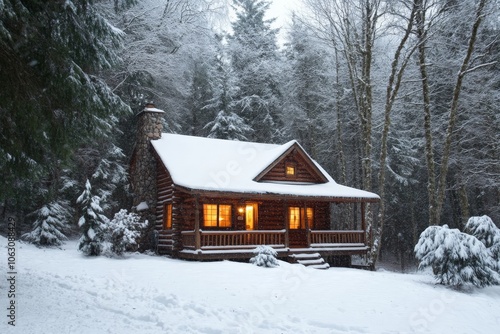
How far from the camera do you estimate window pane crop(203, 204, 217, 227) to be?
64.9 ft

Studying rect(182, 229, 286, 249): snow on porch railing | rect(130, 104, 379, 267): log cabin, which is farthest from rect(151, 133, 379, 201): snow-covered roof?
rect(182, 229, 286, 249): snow on porch railing

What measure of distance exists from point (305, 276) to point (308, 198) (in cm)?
603

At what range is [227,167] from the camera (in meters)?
20.6

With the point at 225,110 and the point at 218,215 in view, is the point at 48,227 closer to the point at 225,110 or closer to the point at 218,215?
the point at 218,215

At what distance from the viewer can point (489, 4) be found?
1761cm

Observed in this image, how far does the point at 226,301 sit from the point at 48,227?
47.6 feet

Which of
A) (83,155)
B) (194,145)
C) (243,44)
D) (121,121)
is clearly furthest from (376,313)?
(243,44)

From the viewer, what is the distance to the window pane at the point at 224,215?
20125 mm

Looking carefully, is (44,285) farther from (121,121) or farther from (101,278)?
(121,121)

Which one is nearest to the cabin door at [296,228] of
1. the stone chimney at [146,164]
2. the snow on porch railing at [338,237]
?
the snow on porch railing at [338,237]

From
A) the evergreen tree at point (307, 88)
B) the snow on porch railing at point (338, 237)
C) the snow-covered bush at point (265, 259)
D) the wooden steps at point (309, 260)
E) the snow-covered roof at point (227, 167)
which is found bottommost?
the wooden steps at point (309, 260)

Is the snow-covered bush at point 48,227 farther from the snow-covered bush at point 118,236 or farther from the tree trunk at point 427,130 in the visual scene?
the tree trunk at point 427,130

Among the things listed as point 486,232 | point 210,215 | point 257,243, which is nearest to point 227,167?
point 210,215

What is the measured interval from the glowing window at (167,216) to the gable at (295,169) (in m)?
5.14
